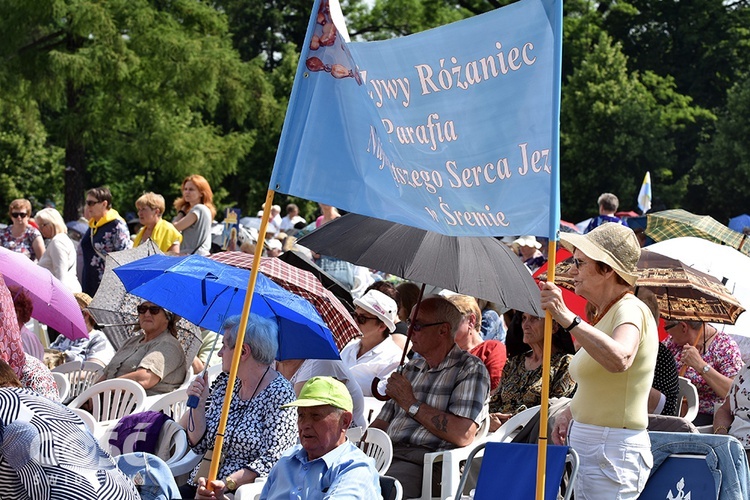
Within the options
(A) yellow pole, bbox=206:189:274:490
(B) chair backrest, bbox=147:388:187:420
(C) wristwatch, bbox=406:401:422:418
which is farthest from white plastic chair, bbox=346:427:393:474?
(B) chair backrest, bbox=147:388:187:420

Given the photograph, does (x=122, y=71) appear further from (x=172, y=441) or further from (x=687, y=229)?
(x=172, y=441)

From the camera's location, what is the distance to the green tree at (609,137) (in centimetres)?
3781

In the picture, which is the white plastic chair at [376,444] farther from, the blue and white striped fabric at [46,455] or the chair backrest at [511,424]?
the blue and white striped fabric at [46,455]

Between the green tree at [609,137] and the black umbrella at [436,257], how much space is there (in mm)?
31980

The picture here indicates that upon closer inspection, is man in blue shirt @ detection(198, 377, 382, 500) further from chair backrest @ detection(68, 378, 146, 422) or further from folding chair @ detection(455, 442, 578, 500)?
chair backrest @ detection(68, 378, 146, 422)

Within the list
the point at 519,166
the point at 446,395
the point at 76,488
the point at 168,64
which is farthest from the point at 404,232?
the point at 168,64

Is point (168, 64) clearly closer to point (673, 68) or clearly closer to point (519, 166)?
point (519, 166)

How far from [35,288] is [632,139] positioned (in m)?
32.7

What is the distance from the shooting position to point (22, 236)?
12484 mm

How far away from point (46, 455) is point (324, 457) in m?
1.32

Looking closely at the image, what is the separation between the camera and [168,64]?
79.5 feet

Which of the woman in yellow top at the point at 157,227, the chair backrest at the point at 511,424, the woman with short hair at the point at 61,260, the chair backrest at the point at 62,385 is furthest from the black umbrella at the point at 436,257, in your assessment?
the woman with short hair at the point at 61,260

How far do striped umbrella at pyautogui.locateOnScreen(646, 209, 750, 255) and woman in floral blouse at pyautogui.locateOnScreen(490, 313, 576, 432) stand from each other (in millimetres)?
2633

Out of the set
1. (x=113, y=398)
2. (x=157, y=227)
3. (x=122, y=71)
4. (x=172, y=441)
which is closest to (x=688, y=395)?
(x=172, y=441)
